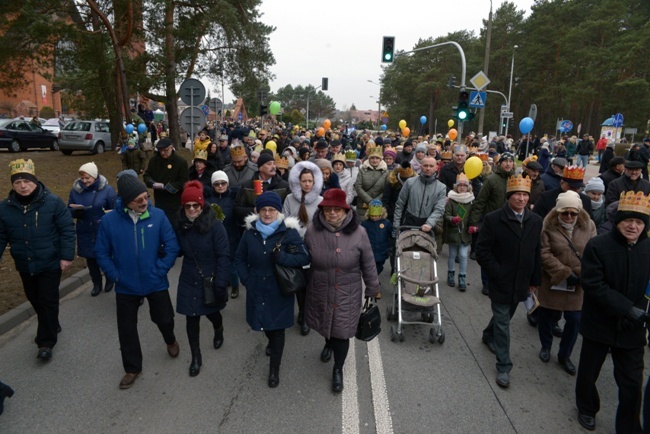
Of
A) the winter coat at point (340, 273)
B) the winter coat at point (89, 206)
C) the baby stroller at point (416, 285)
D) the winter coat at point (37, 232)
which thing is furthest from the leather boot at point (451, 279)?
the winter coat at point (37, 232)

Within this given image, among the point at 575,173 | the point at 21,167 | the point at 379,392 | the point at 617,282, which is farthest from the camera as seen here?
the point at 575,173

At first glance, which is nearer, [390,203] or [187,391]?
[187,391]

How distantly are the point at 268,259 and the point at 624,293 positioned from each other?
2.95 meters

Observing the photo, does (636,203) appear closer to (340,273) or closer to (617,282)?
(617,282)

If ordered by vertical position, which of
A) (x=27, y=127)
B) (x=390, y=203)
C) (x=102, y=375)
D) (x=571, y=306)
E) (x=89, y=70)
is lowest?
(x=102, y=375)

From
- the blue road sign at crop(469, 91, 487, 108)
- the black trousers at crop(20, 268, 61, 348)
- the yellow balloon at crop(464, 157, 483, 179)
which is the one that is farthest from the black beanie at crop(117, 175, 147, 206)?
the blue road sign at crop(469, 91, 487, 108)

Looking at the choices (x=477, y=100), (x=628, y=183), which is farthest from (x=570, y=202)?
(x=477, y=100)

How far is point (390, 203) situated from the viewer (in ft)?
24.9

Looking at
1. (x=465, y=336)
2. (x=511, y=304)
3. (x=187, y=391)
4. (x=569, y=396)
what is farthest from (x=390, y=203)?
(x=187, y=391)

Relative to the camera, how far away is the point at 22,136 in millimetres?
20797

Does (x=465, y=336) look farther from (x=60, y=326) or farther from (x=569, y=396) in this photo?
(x=60, y=326)

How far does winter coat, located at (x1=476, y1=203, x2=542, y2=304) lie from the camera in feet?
14.4

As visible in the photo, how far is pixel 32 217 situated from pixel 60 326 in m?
1.67

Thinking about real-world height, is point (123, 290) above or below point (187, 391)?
above
